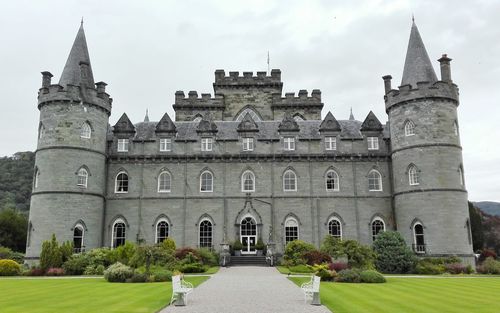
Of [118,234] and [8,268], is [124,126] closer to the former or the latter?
[118,234]

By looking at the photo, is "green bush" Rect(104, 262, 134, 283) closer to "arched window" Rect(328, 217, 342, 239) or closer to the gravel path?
the gravel path

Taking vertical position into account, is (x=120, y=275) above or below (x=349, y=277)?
above

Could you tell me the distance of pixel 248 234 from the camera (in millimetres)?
37500

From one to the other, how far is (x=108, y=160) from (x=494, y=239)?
5073 centimetres

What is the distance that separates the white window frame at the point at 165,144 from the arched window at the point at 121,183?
4.02m

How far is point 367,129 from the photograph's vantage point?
3947 cm

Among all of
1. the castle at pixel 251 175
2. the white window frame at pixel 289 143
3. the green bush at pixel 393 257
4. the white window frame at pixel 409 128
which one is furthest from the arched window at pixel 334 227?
the white window frame at pixel 409 128

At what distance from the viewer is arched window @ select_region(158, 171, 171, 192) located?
1520 inches

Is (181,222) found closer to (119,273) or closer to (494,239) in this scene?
(119,273)

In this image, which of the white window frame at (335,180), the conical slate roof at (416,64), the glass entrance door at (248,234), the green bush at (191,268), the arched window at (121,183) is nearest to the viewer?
the green bush at (191,268)

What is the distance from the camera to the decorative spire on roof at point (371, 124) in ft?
129

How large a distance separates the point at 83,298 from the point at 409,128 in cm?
2895

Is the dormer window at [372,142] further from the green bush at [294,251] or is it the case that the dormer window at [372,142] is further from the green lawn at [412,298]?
the green lawn at [412,298]

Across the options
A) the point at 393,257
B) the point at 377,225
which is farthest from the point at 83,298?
the point at 377,225
